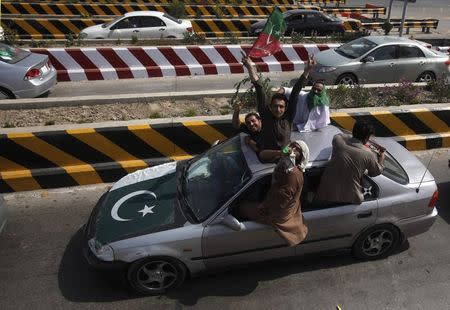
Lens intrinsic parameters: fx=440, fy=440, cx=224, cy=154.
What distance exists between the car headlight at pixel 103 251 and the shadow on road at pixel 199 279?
0.17m

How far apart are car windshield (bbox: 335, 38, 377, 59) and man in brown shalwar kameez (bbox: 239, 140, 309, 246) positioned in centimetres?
809

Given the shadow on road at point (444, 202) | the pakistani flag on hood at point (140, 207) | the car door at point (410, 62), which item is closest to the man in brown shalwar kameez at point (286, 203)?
the pakistani flag on hood at point (140, 207)

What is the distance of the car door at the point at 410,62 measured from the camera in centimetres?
1185

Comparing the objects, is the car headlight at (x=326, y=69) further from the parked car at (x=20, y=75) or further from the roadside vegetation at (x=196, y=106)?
the parked car at (x=20, y=75)

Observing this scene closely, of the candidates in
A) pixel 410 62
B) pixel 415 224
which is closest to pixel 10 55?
pixel 415 224

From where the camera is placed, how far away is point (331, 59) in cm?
1189

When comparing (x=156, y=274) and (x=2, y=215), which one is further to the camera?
(x=2, y=215)

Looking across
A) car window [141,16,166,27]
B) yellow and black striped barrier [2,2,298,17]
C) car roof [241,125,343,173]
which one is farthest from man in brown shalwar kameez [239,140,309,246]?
yellow and black striped barrier [2,2,298,17]

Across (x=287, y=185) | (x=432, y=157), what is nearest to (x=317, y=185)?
(x=287, y=185)

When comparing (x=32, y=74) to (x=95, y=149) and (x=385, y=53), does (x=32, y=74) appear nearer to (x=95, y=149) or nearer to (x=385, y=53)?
(x=95, y=149)

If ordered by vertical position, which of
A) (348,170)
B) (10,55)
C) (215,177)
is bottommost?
(10,55)

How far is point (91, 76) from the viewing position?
1238 cm

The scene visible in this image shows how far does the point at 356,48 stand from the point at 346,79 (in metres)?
1.13

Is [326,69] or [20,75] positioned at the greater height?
[20,75]
